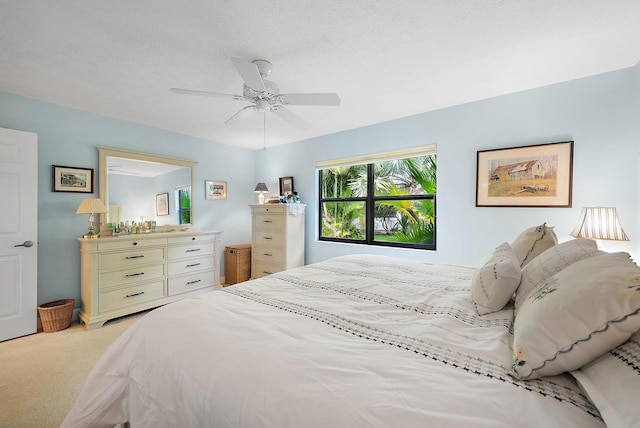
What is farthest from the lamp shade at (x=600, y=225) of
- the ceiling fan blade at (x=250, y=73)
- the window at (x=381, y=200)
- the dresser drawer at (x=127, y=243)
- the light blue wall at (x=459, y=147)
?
the dresser drawer at (x=127, y=243)

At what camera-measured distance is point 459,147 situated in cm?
282

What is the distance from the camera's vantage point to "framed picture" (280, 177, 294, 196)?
4328mm

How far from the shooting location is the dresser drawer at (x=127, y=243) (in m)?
2.74

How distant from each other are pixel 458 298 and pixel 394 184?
2.39m

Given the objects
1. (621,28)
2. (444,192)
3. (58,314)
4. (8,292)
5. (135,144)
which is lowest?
(58,314)

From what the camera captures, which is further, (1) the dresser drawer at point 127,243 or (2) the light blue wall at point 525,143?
(1) the dresser drawer at point 127,243

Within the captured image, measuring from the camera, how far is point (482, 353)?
2.64ft

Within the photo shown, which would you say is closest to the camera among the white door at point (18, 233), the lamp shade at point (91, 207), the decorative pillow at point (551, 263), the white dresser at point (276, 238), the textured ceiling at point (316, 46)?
the decorative pillow at point (551, 263)

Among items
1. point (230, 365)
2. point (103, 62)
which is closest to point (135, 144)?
point (103, 62)

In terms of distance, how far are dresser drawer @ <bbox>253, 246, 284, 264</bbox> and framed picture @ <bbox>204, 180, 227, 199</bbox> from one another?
3.65 feet

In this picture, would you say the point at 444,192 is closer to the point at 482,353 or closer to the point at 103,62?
the point at 482,353

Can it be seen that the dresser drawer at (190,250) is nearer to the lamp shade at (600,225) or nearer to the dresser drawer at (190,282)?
the dresser drawer at (190,282)

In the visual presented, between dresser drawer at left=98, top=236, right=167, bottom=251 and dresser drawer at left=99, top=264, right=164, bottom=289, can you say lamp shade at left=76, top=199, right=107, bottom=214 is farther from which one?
dresser drawer at left=99, top=264, right=164, bottom=289

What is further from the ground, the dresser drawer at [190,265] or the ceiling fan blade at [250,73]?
the ceiling fan blade at [250,73]
